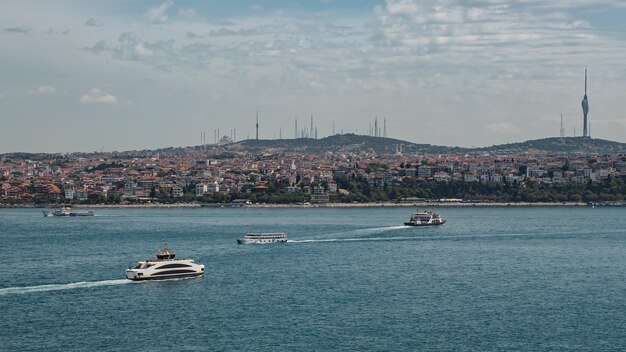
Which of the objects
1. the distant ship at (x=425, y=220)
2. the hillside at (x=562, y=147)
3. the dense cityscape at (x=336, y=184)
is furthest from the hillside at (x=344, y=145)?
the distant ship at (x=425, y=220)

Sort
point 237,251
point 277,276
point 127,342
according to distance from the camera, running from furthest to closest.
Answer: point 237,251 → point 277,276 → point 127,342

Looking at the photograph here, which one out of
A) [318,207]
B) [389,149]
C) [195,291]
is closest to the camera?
[195,291]

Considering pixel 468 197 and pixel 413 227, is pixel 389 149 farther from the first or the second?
pixel 413 227

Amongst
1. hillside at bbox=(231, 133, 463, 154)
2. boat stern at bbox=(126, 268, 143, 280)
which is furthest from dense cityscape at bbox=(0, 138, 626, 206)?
hillside at bbox=(231, 133, 463, 154)

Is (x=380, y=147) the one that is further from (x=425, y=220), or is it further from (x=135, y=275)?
(x=135, y=275)

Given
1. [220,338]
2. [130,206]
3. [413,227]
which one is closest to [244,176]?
[130,206]

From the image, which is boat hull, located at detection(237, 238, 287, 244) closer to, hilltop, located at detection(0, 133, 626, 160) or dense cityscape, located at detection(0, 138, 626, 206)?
dense cityscape, located at detection(0, 138, 626, 206)
